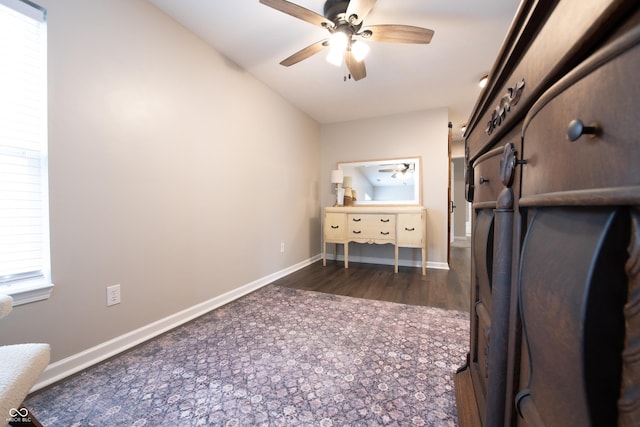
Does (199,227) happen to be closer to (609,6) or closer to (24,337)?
(24,337)

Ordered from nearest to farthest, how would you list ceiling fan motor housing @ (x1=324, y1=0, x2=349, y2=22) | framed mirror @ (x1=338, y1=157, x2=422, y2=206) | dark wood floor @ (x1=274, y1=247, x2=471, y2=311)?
ceiling fan motor housing @ (x1=324, y1=0, x2=349, y2=22) < dark wood floor @ (x1=274, y1=247, x2=471, y2=311) < framed mirror @ (x1=338, y1=157, x2=422, y2=206)

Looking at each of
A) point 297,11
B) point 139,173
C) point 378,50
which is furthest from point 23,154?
point 378,50

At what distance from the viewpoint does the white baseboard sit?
1.30 meters

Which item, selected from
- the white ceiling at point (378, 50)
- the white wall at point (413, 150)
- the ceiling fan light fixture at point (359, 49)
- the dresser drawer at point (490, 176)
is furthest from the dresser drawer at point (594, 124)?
the white wall at point (413, 150)

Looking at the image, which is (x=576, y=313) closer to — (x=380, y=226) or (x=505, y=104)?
(x=505, y=104)

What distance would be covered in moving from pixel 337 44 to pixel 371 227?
89.9 inches

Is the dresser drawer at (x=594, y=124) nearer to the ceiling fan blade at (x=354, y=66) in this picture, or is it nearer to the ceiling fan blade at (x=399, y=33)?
the ceiling fan blade at (x=399, y=33)

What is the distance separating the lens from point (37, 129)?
1.31 meters

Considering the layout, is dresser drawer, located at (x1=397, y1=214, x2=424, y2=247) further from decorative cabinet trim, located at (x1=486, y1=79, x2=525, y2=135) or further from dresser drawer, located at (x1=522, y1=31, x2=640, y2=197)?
dresser drawer, located at (x1=522, y1=31, x2=640, y2=197)

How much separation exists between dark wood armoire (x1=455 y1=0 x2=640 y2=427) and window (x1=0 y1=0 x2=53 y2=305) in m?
1.91

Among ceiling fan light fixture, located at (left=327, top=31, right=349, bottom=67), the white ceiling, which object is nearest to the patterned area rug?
ceiling fan light fixture, located at (left=327, top=31, right=349, bottom=67)

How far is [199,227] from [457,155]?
565cm

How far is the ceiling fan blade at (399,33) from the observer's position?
1681 millimetres

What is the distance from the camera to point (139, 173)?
67.1 inches
